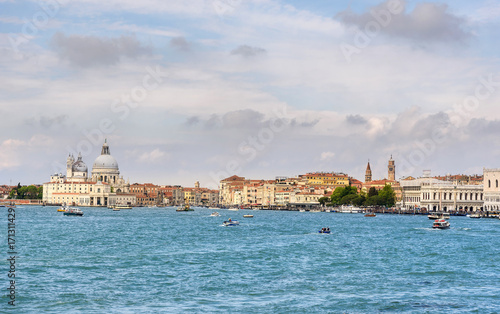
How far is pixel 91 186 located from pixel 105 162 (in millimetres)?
11313

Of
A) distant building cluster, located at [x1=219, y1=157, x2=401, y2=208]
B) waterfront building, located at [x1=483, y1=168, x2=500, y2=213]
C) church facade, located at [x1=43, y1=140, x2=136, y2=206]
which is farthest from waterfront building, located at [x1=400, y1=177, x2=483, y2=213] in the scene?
church facade, located at [x1=43, y1=140, x2=136, y2=206]

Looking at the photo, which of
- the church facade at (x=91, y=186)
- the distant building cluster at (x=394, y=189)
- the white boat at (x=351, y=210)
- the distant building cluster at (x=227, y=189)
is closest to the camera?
the distant building cluster at (x=394, y=189)

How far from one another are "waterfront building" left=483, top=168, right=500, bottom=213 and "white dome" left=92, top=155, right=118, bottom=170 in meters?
100

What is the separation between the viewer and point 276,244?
33.9 metres

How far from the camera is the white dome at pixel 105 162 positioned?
171625mm

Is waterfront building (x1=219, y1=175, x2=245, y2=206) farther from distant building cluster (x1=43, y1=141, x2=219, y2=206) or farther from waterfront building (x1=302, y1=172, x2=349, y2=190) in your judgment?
waterfront building (x1=302, y1=172, x2=349, y2=190)

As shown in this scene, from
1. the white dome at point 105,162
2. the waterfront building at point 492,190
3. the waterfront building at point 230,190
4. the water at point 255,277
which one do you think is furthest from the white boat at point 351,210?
the white dome at point 105,162

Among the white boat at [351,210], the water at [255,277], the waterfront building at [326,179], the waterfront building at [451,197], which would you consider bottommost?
the water at [255,277]

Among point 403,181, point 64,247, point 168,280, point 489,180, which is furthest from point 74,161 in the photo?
point 168,280

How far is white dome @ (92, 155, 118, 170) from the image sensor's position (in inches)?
6757

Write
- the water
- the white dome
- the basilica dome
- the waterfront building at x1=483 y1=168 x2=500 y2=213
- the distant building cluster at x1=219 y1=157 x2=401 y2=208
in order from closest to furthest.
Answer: the water
the waterfront building at x1=483 y1=168 x2=500 y2=213
the distant building cluster at x1=219 y1=157 x2=401 y2=208
the white dome
the basilica dome

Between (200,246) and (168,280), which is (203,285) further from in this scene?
(200,246)

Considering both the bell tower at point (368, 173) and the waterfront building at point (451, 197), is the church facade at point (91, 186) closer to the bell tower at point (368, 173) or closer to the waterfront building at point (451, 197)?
the bell tower at point (368, 173)

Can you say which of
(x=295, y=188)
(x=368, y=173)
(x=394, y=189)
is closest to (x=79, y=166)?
(x=295, y=188)
